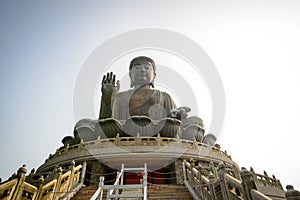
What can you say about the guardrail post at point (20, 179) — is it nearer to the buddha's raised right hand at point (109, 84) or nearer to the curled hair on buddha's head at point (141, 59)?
the buddha's raised right hand at point (109, 84)

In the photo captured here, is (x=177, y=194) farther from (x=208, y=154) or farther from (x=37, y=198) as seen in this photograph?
(x=208, y=154)

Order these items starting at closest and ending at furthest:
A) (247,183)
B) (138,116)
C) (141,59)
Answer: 1. (247,183)
2. (138,116)
3. (141,59)

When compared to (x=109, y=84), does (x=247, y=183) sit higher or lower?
lower

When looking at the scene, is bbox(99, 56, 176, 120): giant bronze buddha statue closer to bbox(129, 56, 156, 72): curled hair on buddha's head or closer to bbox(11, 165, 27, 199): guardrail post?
bbox(129, 56, 156, 72): curled hair on buddha's head

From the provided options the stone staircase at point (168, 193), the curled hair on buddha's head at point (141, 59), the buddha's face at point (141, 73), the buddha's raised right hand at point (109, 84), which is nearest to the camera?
the stone staircase at point (168, 193)

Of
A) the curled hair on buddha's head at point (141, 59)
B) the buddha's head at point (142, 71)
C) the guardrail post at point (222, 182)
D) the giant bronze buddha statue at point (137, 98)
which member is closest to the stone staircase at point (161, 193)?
the guardrail post at point (222, 182)

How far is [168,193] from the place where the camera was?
267 inches

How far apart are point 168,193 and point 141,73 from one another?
41.9 ft

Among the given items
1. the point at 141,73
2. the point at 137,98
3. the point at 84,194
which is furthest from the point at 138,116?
the point at 84,194

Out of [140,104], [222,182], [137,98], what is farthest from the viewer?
[137,98]

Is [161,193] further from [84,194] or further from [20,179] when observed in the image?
[20,179]

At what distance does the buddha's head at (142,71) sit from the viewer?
60.0 feet

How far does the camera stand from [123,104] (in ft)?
53.3

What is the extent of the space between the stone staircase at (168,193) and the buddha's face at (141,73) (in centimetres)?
1165
